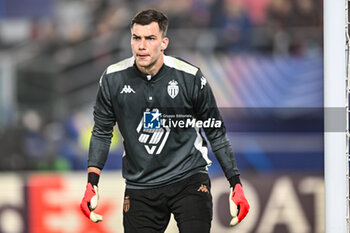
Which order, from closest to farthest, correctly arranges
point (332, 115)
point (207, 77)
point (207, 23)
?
1. point (332, 115)
2. point (207, 77)
3. point (207, 23)

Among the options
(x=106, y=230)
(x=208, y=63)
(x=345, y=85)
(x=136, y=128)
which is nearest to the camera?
(x=345, y=85)

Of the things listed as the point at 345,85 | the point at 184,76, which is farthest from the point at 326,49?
the point at 184,76

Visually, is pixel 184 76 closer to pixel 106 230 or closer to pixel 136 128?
pixel 136 128

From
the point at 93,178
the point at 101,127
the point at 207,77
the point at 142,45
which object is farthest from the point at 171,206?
the point at 207,77

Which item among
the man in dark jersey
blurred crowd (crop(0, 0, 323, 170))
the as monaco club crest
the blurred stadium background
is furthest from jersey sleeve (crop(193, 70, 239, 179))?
blurred crowd (crop(0, 0, 323, 170))

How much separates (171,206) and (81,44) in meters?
A: 2.79

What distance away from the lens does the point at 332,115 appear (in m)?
3.21

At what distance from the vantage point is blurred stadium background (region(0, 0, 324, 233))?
5145mm

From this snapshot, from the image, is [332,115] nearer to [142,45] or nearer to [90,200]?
[142,45]

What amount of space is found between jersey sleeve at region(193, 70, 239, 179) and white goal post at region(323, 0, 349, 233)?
1.65 ft

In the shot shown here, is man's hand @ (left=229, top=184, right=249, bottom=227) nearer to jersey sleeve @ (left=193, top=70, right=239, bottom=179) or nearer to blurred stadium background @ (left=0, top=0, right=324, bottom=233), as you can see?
jersey sleeve @ (left=193, top=70, right=239, bottom=179)

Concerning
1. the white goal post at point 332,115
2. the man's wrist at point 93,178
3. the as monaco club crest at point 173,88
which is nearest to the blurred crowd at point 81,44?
the man's wrist at point 93,178

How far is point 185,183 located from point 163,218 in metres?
0.22

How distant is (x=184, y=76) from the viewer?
11.4 ft
